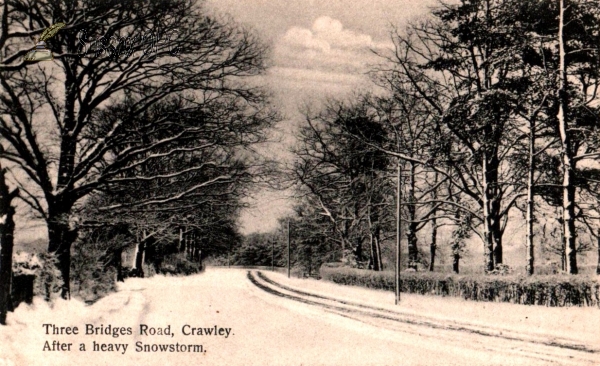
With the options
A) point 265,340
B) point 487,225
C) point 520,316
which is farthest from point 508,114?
point 265,340

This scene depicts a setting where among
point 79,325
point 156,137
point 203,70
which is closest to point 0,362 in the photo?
point 79,325

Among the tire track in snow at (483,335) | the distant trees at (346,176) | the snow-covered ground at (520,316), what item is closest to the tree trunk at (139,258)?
the distant trees at (346,176)

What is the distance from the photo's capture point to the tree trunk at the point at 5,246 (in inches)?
379

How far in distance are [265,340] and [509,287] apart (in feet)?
35.5

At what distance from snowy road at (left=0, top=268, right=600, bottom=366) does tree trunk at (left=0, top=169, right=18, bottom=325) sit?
42 cm

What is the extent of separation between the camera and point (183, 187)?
2395 cm

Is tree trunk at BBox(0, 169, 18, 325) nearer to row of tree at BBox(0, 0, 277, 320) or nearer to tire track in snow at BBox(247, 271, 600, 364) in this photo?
row of tree at BBox(0, 0, 277, 320)

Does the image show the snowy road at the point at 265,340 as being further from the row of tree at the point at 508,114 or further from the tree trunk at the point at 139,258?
the tree trunk at the point at 139,258

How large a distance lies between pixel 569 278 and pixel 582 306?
905mm

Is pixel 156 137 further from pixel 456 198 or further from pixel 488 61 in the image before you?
pixel 456 198

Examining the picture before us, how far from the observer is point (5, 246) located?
9.94 metres

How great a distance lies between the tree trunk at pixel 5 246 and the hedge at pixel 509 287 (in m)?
15.2

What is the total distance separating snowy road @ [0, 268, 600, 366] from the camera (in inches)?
374

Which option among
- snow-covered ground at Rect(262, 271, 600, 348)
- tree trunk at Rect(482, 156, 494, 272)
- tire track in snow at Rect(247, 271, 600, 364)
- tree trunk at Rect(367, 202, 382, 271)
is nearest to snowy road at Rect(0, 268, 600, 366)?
tire track in snow at Rect(247, 271, 600, 364)
